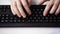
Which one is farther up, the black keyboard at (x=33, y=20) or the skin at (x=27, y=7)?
the skin at (x=27, y=7)

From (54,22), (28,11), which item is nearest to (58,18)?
A: (54,22)

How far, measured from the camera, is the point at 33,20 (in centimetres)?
58

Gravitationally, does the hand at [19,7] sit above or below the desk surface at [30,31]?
above

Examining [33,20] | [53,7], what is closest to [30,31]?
[33,20]

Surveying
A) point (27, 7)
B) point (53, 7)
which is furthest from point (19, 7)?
point (53, 7)

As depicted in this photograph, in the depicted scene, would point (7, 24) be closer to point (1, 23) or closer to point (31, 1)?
point (1, 23)

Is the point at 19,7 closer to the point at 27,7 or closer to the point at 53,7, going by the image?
the point at 27,7

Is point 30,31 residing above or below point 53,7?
below

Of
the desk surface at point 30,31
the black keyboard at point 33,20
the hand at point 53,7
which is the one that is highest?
the hand at point 53,7

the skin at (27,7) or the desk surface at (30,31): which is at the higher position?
the skin at (27,7)

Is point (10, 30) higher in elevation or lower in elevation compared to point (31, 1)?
lower

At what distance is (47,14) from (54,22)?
5 cm

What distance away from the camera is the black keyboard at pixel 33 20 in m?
0.58

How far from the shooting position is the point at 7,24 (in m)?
0.59
